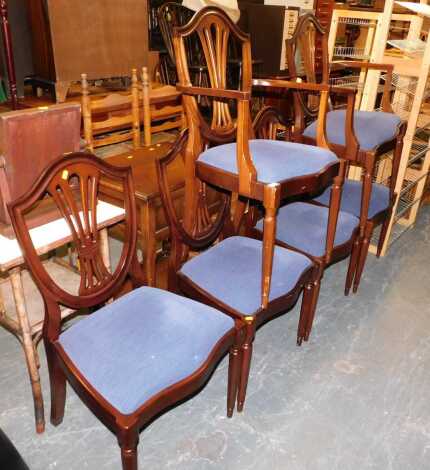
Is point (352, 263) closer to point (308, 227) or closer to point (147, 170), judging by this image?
point (308, 227)

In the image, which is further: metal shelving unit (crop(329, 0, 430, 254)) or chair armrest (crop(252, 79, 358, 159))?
metal shelving unit (crop(329, 0, 430, 254))

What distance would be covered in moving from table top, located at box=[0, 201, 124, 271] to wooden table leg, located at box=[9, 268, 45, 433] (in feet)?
0.21

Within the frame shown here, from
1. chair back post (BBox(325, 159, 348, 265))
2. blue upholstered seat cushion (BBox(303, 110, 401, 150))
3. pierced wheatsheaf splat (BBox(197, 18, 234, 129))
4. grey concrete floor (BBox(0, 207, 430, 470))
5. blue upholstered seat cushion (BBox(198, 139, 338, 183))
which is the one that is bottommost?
grey concrete floor (BBox(0, 207, 430, 470))

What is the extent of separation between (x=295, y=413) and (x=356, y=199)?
3.66ft

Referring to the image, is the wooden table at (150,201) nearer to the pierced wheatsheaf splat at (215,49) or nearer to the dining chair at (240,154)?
the dining chair at (240,154)

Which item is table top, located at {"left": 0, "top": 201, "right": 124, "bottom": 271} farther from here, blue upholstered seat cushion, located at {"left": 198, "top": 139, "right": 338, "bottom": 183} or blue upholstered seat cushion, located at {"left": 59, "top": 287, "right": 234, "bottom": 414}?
blue upholstered seat cushion, located at {"left": 198, "top": 139, "right": 338, "bottom": 183}

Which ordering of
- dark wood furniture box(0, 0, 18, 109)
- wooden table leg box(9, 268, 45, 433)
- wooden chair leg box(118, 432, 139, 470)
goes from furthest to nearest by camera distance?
dark wood furniture box(0, 0, 18, 109), wooden table leg box(9, 268, 45, 433), wooden chair leg box(118, 432, 139, 470)

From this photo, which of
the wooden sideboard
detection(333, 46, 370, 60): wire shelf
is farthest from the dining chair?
the wooden sideboard

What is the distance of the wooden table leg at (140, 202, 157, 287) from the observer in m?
1.67

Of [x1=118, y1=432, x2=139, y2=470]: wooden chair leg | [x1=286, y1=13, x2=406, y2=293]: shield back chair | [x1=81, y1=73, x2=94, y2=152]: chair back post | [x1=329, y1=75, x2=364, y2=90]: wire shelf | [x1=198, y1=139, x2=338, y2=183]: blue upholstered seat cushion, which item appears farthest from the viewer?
[x1=329, y1=75, x2=364, y2=90]: wire shelf

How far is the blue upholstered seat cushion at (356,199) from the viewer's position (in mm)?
2225

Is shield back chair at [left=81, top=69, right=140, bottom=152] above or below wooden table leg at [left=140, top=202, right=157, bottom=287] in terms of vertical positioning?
above

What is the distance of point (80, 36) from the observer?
2.40 m

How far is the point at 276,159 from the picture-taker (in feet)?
4.90
